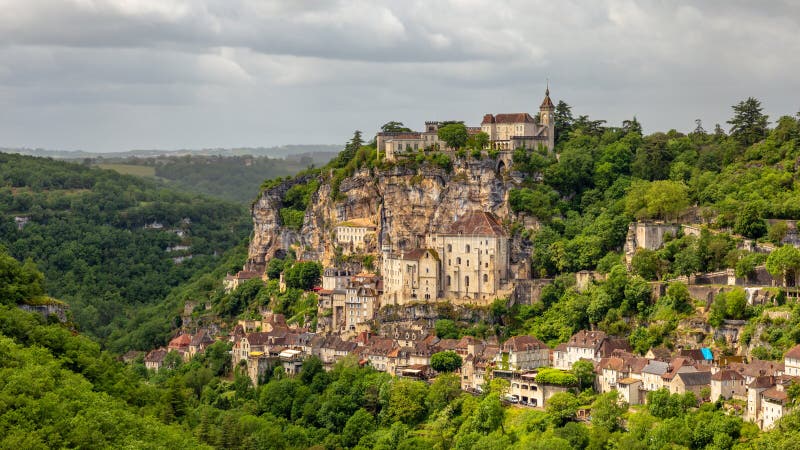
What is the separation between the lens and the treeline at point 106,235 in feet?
407

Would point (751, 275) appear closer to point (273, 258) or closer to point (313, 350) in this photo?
point (313, 350)

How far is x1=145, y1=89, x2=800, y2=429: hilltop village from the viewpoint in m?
67.9

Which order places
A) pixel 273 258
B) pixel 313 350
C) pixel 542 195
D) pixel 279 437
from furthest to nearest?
pixel 273 258, pixel 542 195, pixel 313 350, pixel 279 437

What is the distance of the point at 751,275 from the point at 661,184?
1328 centimetres

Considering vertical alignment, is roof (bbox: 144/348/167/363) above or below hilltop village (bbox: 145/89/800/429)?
below

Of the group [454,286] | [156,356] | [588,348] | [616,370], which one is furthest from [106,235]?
[616,370]

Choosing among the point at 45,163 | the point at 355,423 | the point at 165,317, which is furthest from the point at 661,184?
the point at 45,163

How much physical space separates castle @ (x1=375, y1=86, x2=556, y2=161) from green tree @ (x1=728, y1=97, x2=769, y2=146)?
1423 centimetres

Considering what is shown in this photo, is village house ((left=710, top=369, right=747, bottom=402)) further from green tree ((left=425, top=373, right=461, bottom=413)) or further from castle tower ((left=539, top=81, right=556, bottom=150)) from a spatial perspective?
castle tower ((left=539, top=81, right=556, bottom=150))

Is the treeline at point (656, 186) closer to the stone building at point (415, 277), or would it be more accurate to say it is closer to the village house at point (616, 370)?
the stone building at point (415, 277)

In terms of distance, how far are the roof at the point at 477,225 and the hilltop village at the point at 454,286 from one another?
136mm

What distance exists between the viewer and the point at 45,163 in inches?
6850

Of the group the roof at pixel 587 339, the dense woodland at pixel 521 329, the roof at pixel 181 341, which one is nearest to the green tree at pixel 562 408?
the dense woodland at pixel 521 329

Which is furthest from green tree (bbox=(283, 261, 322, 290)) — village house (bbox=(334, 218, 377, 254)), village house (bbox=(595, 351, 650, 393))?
village house (bbox=(595, 351, 650, 393))
